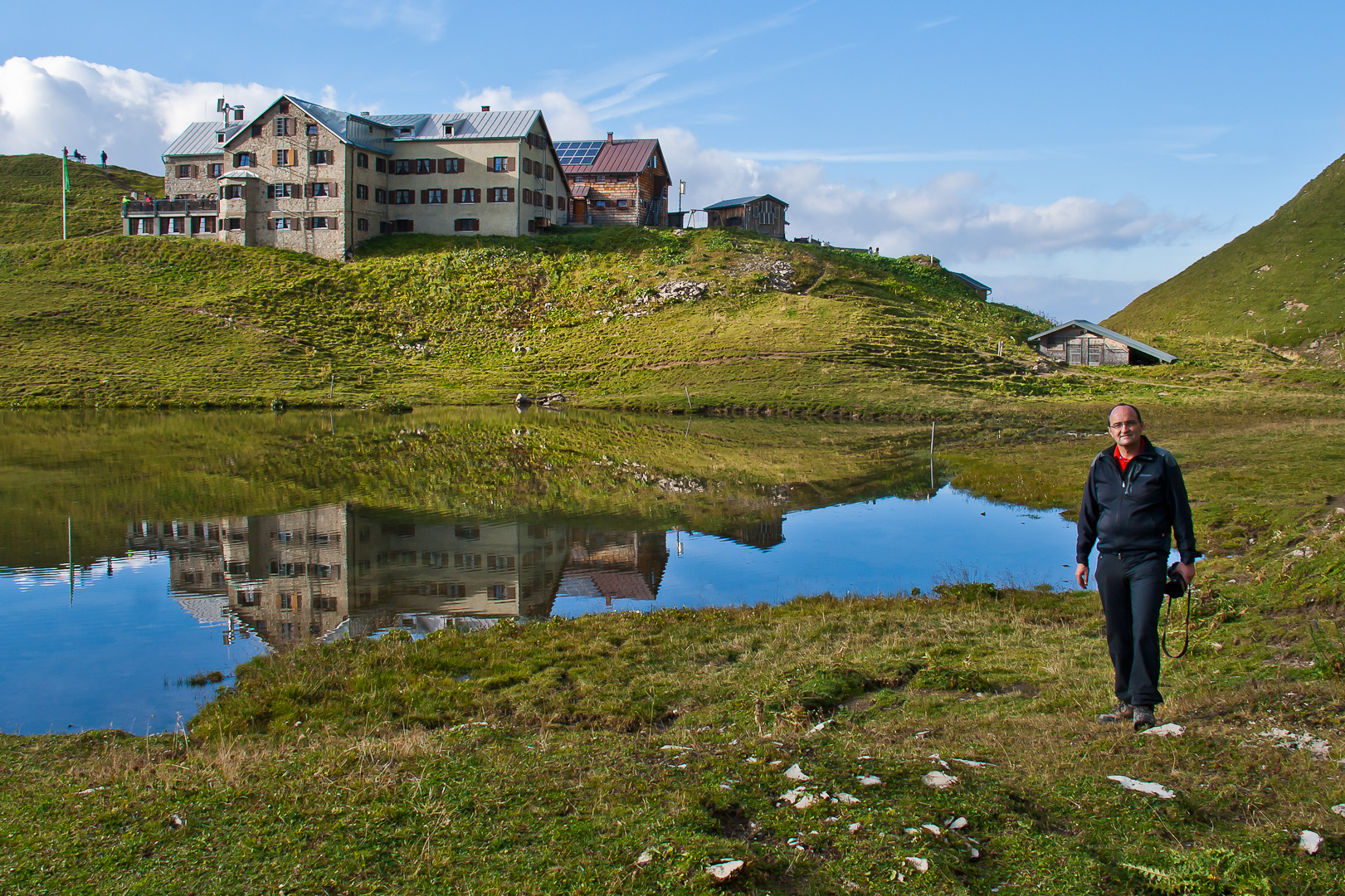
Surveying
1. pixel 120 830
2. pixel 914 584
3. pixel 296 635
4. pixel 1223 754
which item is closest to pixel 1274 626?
pixel 1223 754

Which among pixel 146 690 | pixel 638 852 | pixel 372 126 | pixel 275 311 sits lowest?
pixel 146 690

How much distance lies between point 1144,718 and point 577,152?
108 metres

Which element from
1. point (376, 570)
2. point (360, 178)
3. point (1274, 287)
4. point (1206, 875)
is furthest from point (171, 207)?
point (1274, 287)

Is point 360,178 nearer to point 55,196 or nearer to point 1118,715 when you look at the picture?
point 55,196

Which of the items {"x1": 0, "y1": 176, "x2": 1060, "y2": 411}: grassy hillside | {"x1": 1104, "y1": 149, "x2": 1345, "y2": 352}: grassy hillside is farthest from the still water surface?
{"x1": 1104, "y1": 149, "x2": 1345, "y2": 352}: grassy hillside

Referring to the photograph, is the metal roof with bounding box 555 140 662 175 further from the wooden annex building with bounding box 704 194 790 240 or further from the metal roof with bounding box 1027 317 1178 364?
the metal roof with bounding box 1027 317 1178 364

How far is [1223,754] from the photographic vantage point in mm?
8531

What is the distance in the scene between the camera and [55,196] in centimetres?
11425

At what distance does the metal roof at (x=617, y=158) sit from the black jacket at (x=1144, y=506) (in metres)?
100

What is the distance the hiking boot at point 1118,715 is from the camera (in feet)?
32.2

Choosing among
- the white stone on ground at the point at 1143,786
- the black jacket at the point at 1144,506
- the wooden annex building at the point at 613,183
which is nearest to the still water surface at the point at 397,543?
the black jacket at the point at 1144,506

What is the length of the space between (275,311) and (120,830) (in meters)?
80.6

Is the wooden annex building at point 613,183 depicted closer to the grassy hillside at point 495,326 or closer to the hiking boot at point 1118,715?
the grassy hillside at point 495,326

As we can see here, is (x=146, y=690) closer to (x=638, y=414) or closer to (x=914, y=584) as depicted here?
(x=914, y=584)
